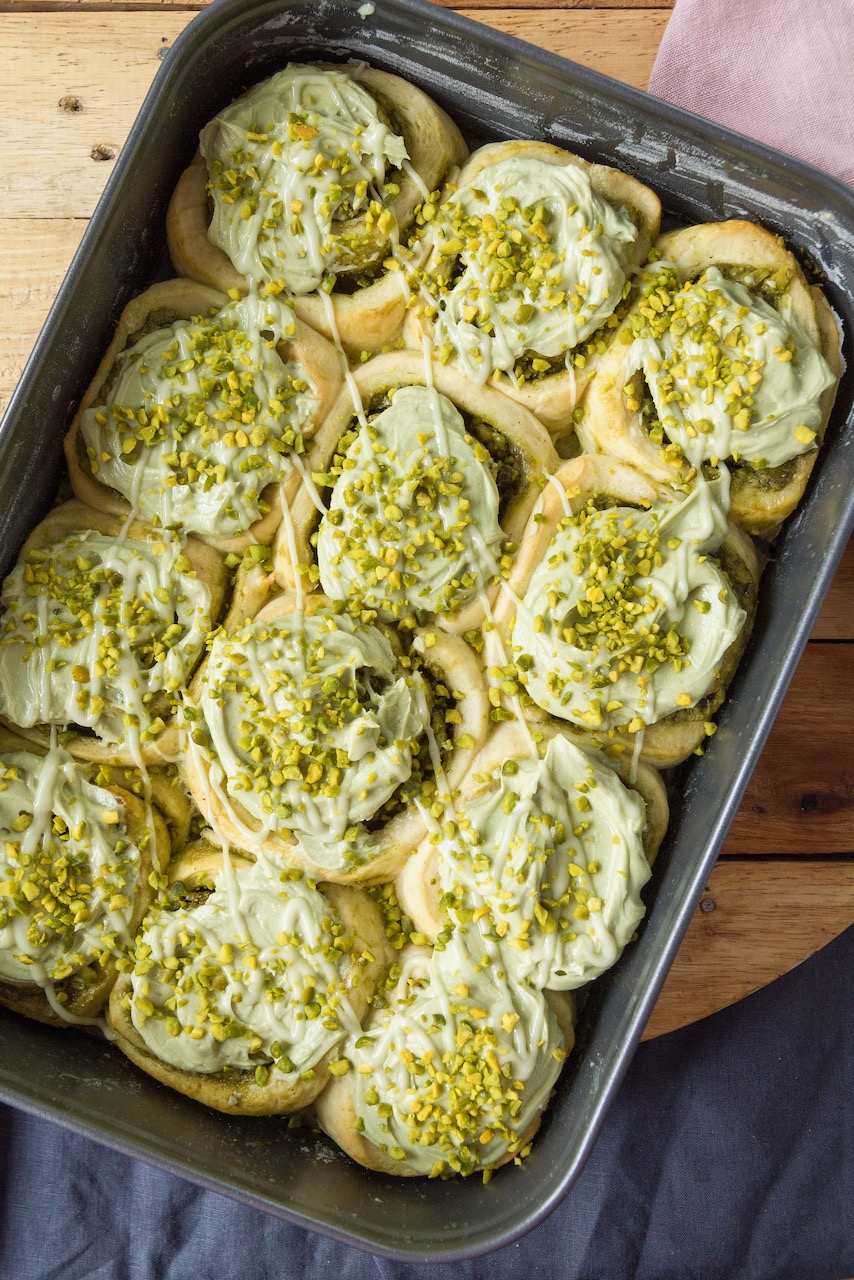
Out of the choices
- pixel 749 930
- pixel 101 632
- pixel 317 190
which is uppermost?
pixel 317 190

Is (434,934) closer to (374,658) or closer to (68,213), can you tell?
(374,658)

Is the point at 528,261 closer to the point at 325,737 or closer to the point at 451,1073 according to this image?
the point at 325,737

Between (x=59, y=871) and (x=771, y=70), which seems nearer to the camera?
(x=59, y=871)

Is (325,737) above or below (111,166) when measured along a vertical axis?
below

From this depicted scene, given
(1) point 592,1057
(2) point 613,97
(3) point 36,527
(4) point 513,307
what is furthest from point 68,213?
(1) point 592,1057

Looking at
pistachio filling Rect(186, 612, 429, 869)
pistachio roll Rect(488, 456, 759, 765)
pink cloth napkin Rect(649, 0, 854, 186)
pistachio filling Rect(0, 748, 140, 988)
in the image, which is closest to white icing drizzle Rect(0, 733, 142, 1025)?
pistachio filling Rect(0, 748, 140, 988)

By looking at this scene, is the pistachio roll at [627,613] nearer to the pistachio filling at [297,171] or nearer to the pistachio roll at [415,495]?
the pistachio roll at [415,495]

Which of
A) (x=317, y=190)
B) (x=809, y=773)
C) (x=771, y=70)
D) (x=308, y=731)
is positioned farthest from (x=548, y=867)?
(x=771, y=70)
